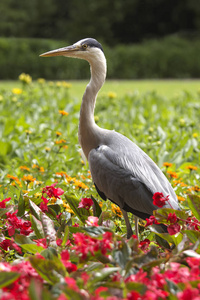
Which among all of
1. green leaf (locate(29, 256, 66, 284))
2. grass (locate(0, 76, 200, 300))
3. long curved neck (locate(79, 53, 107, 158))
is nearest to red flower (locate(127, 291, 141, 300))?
grass (locate(0, 76, 200, 300))

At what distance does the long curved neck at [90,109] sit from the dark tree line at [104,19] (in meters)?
32.0

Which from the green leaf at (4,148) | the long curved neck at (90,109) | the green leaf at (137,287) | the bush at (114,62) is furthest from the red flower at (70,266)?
the bush at (114,62)

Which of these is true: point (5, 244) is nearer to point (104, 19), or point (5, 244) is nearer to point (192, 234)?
point (192, 234)

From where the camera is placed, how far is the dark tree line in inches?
1378

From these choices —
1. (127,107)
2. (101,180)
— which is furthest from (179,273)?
(127,107)

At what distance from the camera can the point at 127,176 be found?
9.80 ft

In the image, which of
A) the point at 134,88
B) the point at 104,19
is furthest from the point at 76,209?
the point at 104,19

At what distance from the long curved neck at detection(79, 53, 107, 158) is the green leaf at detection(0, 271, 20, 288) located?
5.64 ft

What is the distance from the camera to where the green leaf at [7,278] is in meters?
1.69

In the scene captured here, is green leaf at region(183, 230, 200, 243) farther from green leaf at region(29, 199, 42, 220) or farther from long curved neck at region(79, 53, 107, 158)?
long curved neck at region(79, 53, 107, 158)

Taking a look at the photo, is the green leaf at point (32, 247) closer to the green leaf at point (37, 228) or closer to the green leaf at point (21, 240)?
the green leaf at point (21, 240)

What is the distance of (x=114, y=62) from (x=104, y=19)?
13763mm

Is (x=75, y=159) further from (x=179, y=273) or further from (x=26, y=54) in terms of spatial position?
(x=26, y=54)

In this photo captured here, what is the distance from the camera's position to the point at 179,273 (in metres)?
1.88
